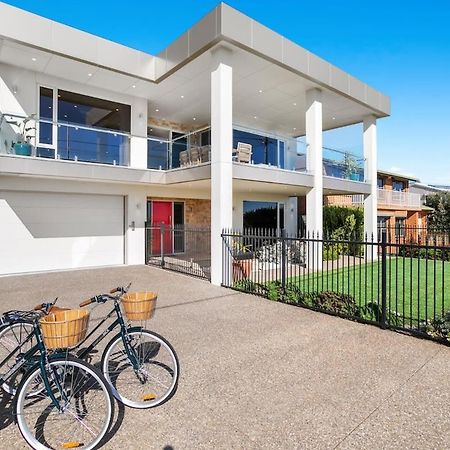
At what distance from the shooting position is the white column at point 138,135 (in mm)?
12297

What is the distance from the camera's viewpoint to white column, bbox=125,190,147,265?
12852 mm

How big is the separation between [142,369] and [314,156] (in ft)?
36.0

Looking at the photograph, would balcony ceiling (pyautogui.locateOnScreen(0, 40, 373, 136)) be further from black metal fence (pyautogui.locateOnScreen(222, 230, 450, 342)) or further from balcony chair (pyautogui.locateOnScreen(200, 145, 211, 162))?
black metal fence (pyautogui.locateOnScreen(222, 230, 450, 342))

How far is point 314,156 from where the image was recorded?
12.7m

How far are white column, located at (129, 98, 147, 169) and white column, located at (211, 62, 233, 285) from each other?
3900 mm

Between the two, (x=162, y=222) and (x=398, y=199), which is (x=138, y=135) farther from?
(x=398, y=199)

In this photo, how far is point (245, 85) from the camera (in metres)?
12.2

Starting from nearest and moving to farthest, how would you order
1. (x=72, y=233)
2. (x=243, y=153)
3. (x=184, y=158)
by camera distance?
(x=243, y=153) < (x=72, y=233) < (x=184, y=158)

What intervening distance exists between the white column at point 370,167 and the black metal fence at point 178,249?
7772 mm

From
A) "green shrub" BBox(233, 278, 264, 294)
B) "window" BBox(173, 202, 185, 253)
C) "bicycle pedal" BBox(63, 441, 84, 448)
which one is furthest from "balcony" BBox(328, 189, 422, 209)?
"bicycle pedal" BBox(63, 441, 84, 448)

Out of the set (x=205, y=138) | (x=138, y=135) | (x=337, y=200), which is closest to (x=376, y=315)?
(x=205, y=138)

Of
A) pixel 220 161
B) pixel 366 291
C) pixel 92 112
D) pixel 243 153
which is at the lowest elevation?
pixel 366 291

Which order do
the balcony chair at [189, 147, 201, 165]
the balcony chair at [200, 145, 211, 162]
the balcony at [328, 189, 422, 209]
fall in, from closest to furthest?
the balcony chair at [200, 145, 211, 162] < the balcony chair at [189, 147, 201, 165] < the balcony at [328, 189, 422, 209]

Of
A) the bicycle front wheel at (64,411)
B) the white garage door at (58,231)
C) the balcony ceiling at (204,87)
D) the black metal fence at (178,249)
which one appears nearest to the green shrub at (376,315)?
the bicycle front wheel at (64,411)
